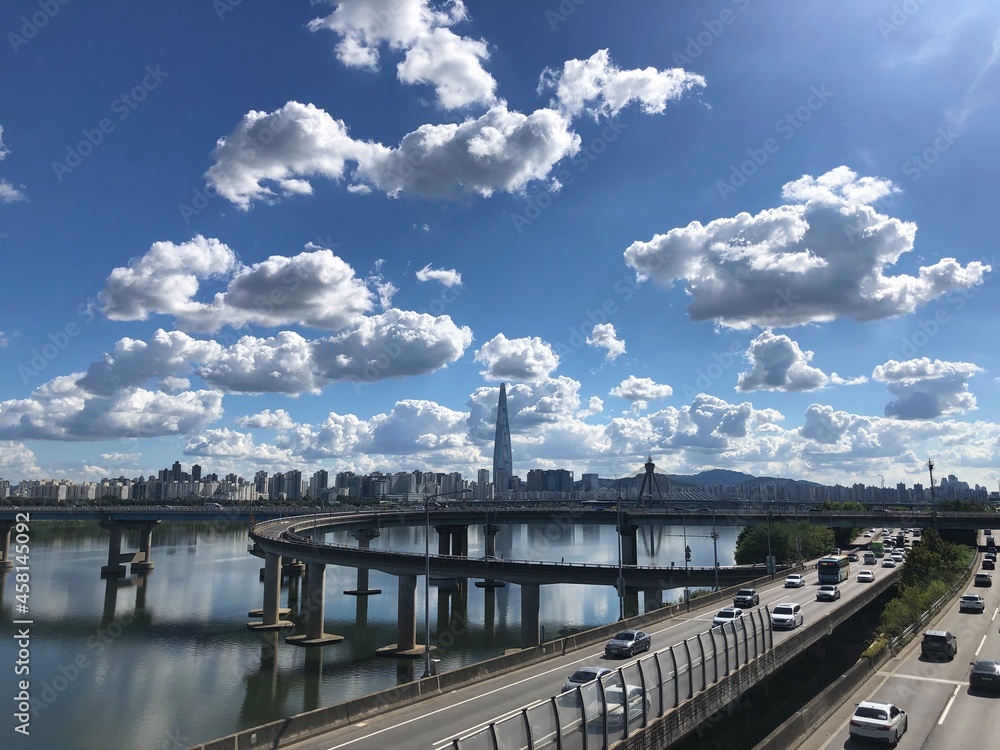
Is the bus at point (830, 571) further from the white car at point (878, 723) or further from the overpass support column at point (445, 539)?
the overpass support column at point (445, 539)

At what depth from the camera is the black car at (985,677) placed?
3431 cm

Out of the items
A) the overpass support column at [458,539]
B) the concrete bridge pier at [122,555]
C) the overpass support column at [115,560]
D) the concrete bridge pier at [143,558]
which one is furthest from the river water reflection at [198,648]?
the overpass support column at [458,539]

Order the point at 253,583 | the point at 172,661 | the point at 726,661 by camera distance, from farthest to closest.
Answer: the point at 253,583 < the point at 172,661 < the point at 726,661

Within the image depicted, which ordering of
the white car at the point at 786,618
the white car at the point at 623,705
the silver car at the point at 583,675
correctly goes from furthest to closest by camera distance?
the white car at the point at 786,618, the silver car at the point at 583,675, the white car at the point at 623,705

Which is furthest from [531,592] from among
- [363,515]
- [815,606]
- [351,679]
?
[363,515]

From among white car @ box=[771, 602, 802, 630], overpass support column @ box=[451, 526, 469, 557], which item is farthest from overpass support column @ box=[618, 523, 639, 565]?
white car @ box=[771, 602, 802, 630]

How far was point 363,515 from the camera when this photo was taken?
14300 centimetres

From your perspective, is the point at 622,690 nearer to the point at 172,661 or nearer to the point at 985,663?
the point at 985,663

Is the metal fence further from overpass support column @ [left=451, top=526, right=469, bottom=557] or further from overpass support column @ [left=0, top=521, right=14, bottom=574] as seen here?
overpass support column @ [left=0, top=521, right=14, bottom=574]

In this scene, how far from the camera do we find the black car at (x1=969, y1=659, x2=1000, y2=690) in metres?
34.3

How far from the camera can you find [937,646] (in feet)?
137

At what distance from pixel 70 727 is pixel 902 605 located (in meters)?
59.4

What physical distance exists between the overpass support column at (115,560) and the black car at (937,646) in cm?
12791

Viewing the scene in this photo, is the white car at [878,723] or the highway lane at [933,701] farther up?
the white car at [878,723]
